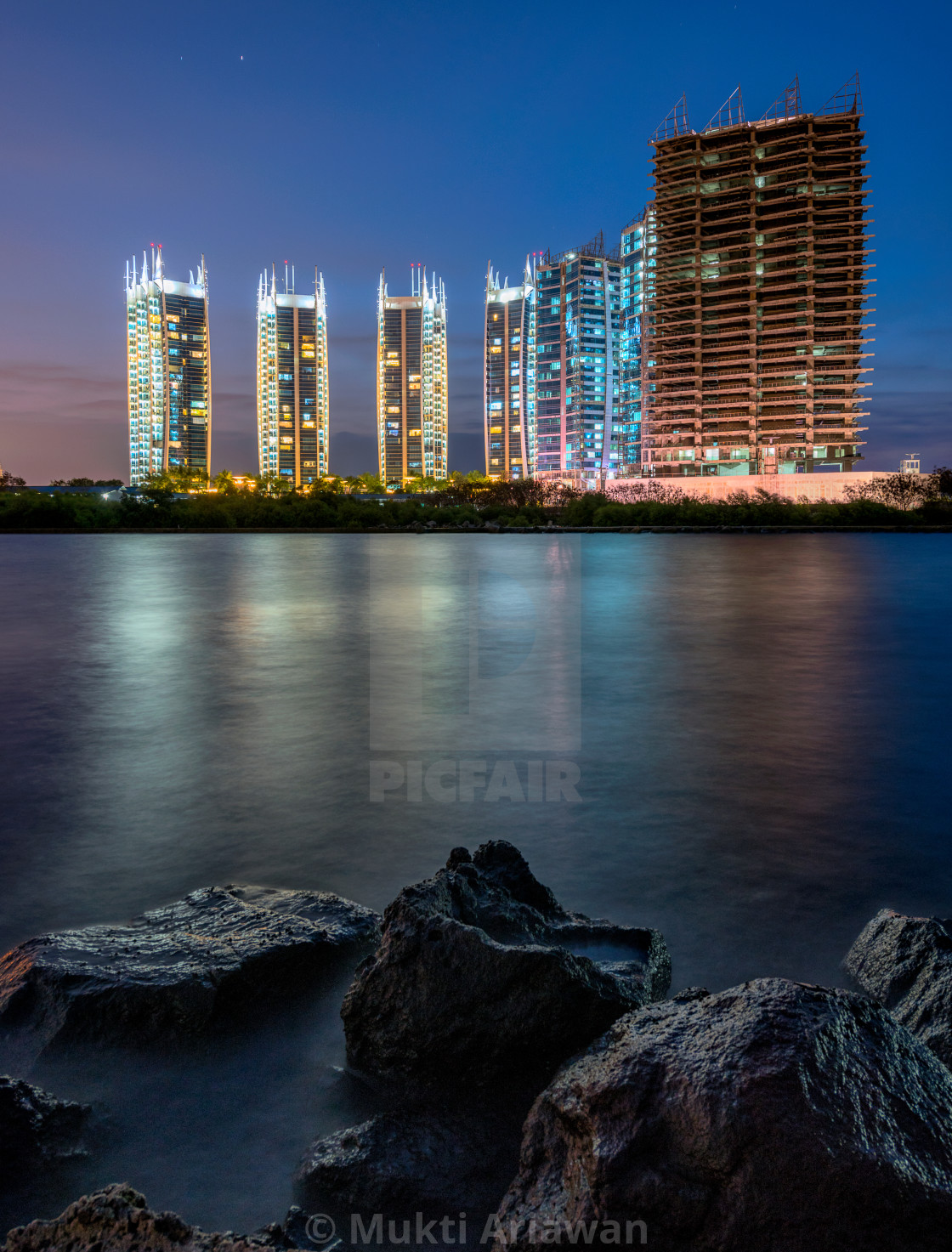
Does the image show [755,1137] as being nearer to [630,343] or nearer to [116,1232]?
[116,1232]

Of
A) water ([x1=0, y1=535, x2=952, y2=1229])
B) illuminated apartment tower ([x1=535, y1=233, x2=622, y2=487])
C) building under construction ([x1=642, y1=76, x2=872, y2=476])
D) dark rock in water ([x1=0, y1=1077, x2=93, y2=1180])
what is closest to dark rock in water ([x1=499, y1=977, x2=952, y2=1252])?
water ([x1=0, y1=535, x2=952, y2=1229])

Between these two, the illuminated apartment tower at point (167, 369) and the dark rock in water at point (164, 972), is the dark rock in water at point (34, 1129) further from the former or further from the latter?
the illuminated apartment tower at point (167, 369)

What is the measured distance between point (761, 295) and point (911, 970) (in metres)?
107

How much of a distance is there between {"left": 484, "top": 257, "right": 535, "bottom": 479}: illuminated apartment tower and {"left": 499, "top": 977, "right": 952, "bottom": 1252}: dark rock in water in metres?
180

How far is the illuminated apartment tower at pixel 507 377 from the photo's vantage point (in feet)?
595

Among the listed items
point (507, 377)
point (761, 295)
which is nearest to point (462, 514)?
point (761, 295)

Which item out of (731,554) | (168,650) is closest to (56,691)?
(168,650)

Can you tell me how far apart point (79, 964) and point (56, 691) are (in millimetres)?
6240

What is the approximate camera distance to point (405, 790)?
198 inches

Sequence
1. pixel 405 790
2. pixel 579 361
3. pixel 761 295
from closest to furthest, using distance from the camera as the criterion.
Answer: pixel 405 790 < pixel 761 295 < pixel 579 361

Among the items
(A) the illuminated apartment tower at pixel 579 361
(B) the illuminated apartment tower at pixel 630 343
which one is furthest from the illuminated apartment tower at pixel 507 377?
(B) the illuminated apartment tower at pixel 630 343

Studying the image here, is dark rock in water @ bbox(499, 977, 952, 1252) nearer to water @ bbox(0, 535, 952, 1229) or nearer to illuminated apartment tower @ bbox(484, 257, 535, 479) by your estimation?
water @ bbox(0, 535, 952, 1229)

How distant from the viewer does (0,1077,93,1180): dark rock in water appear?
1.87 metres

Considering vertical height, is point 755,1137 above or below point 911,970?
above
